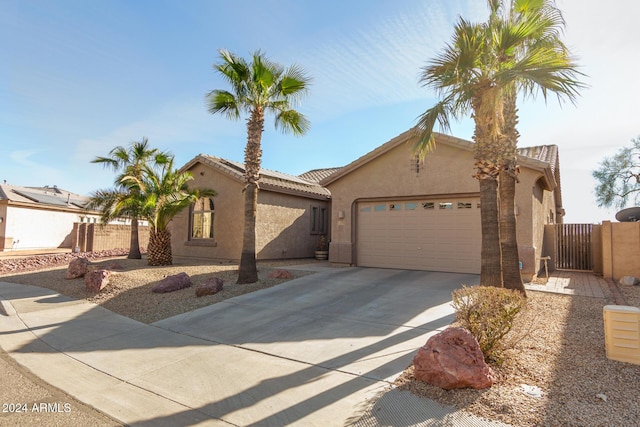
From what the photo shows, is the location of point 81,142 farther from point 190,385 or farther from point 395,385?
point 395,385

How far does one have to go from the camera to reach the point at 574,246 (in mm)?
14688

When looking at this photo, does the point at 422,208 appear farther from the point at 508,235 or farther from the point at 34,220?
the point at 34,220

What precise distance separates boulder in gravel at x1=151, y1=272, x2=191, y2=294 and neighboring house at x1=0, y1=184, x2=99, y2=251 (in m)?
14.2

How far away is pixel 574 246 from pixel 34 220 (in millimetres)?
31515

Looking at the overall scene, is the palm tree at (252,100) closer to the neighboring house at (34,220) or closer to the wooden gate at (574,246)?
the wooden gate at (574,246)

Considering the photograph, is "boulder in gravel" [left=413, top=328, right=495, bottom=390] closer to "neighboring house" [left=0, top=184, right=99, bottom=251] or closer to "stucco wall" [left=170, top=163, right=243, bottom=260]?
"stucco wall" [left=170, top=163, right=243, bottom=260]

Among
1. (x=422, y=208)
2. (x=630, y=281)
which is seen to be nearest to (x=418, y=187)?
(x=422, y=208)

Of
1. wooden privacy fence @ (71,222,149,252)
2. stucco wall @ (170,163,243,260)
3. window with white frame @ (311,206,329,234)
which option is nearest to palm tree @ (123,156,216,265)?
stucco wall @ (170,163,243,260)

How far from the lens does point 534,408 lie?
3459 millimetres

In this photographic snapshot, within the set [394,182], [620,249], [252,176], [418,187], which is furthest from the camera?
[394,182]

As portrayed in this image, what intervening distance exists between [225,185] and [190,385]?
43.0ft

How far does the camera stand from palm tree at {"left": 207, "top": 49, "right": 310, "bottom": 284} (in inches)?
397

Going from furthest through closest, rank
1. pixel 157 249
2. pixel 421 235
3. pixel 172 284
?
pixel 157 249 → pixel 421 235 → pixel 172 284

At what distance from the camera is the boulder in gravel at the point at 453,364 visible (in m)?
3.87
